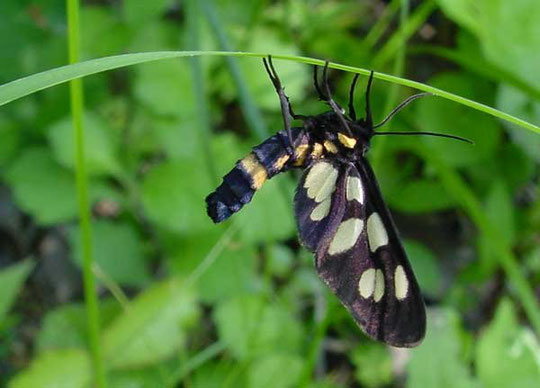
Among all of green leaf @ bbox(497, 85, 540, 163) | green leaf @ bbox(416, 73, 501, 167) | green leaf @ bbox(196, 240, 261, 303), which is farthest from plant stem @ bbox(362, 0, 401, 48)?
green leaf @ bbox(196, 240, 261, 303)

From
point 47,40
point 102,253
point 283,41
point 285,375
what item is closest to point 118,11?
point 47,40

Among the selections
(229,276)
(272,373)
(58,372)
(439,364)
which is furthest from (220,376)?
(439,364)

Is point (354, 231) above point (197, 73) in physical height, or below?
below

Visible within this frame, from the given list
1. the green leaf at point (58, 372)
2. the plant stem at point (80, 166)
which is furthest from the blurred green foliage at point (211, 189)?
the plant stem at point (80, 166)

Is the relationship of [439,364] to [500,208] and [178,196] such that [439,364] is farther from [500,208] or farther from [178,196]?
[178,196]

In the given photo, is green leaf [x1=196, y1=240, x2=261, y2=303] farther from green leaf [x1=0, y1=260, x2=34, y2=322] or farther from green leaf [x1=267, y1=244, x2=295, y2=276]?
green leaf [x1=0, y1=260, x2=34, y2=322]

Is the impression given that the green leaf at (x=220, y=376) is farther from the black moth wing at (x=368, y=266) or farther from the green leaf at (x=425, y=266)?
the green leaf at (x=425, y=266)

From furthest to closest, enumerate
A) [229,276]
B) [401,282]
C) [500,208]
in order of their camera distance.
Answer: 1. [500,208]
2. [229,276]
3. [401,282]
